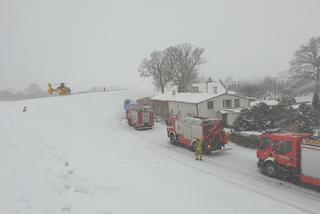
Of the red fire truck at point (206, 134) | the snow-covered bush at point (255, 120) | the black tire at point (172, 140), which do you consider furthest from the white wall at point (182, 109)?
the red fire truck at point (206, 134)

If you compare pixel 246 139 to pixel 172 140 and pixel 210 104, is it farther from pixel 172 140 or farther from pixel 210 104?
pixel 210 104

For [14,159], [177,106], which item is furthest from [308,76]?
[14,159]

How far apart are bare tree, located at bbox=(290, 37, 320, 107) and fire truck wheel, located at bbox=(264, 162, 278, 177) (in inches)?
1690

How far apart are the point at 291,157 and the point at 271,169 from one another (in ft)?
5.18

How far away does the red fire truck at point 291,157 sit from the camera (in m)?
13.0

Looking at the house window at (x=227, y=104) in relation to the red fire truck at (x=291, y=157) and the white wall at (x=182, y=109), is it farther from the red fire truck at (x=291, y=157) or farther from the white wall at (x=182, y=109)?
the red fire truck at (x=291, y=157)

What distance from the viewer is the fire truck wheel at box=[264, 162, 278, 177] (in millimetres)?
15180

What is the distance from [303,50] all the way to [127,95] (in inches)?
1890

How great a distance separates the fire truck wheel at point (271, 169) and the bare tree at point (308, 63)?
4293 cm

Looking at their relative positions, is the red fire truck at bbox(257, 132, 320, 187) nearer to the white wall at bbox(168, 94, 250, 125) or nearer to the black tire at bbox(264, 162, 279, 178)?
the black tire at bbox(264, 162, 279, 178)

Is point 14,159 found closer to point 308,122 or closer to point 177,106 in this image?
point 308,122

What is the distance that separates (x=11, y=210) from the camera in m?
7.38

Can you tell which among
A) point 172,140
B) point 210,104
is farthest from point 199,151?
point 210,104

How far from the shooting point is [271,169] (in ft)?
50.3
